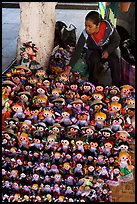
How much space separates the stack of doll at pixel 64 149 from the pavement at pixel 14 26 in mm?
1638

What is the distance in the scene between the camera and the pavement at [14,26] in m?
5.02

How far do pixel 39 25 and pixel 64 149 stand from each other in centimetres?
158

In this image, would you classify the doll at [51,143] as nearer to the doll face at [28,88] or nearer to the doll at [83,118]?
the doll at [83,118]

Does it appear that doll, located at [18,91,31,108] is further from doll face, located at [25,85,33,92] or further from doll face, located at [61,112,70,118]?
doll face, located at [61,112,70,118]

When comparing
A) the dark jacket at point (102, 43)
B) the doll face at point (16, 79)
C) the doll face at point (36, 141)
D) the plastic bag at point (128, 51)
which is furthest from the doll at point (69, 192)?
the plastic bag at point (128, 51)

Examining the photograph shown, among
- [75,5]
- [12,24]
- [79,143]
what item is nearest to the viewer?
[79,143]

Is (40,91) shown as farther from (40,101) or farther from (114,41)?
(114,41)

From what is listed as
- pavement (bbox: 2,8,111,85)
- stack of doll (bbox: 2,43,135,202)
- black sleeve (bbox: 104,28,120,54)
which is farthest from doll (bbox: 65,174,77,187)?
pavement (bbox: 2,8,111,85)

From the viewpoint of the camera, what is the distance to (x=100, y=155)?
2592 mm

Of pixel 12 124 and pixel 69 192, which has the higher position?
pixel 12 124

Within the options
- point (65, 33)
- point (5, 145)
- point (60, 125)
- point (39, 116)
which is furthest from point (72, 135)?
point (65, 33)

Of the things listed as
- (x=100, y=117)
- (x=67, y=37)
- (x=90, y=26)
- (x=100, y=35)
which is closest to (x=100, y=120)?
(x=100, y=117)

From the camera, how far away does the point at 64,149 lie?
102 inches

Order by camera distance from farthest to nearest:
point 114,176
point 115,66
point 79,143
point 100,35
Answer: point 115,66
point 100,35
point 114,176
point 79,143
